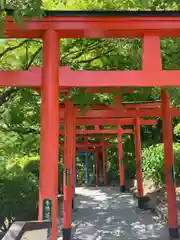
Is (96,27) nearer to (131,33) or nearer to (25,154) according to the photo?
(131,33)

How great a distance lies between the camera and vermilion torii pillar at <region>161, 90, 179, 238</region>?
24.2 feet

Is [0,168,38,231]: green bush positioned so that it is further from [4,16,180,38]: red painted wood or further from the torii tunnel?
[4,16,180,38]: red painted wood

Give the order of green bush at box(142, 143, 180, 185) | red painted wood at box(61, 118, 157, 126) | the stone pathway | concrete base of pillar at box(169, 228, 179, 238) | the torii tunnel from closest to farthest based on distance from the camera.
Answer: the torii tunnel
concrete base of pillar at box(169, 228, 179, 238)
the stone pathway
red painted wood at box(61, 118, 157, 126)
green bush at box(142, 143, 180, 185)

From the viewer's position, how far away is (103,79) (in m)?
4.11

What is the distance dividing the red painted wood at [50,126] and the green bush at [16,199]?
4003 millimetres

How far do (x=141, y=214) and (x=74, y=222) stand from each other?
234 centimetres

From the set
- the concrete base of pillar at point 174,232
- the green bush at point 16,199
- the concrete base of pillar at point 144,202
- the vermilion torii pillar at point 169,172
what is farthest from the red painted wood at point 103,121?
the concrete base of pillar at point 174,232

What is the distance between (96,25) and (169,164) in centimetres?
449

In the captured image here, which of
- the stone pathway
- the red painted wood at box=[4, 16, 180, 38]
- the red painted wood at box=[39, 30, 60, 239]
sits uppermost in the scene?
the red painted wood at box=[4, 16, 180, 38]

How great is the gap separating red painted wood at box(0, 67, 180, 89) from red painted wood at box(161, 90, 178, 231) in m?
3.73

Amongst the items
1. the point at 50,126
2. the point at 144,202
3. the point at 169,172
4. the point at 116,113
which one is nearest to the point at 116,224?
the point at 169,172

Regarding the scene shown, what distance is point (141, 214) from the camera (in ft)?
34.5

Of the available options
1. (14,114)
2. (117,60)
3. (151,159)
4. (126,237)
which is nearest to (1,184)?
(14,114)

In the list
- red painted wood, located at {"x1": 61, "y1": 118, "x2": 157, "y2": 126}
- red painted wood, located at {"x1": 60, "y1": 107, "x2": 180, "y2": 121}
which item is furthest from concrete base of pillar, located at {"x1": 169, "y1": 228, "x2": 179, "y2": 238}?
red painted wood, located at {"x1": 61, "y1": 118, "x2": 157, "y2": 126}
